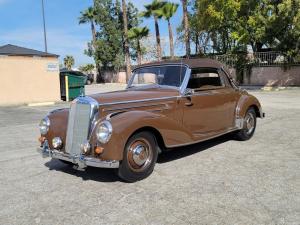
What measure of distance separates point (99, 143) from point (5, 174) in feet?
6.70

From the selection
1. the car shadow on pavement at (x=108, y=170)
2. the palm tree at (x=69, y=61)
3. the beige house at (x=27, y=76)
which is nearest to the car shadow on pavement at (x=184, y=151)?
the car shadow on pavement at (x=108, y=170)

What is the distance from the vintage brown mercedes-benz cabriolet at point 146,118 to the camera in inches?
208

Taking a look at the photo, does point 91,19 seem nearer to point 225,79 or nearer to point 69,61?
point 69,61

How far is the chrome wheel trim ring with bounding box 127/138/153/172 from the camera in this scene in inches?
214

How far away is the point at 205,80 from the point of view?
7215 mm

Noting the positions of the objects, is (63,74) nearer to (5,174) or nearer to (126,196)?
(5,174)

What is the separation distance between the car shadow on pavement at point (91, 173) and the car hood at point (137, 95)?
1.13 m

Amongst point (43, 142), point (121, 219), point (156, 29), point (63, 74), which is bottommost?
point (121, 219)

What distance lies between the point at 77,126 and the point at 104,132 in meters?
0.64

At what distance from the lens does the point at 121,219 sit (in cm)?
423

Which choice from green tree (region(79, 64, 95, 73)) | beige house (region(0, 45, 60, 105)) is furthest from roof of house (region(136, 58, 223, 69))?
green tree (region(79, 64, 95, 73))

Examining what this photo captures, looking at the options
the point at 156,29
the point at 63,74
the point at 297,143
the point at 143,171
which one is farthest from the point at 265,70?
the point at 143,171

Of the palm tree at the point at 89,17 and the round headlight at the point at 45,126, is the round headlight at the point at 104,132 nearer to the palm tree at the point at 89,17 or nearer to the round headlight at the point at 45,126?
the round headlight at the point at 45,126

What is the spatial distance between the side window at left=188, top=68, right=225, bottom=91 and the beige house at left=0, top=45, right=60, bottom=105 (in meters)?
13.6
